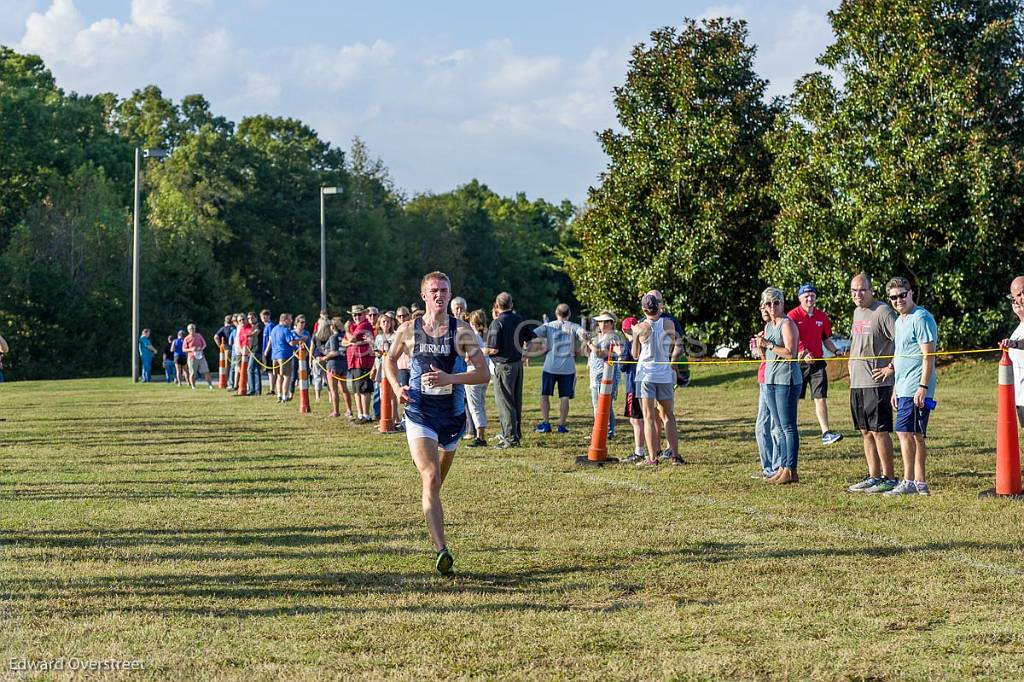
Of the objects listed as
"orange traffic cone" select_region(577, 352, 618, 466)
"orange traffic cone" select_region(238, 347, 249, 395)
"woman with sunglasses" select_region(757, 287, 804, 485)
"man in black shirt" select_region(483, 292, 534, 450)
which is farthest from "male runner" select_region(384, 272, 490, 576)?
"orange traffic cone" select_region(238, 347, 249, 395)

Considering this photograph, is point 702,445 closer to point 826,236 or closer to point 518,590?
point 518,590

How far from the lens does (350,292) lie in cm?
7331

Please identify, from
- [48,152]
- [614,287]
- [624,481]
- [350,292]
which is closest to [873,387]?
[624,481]

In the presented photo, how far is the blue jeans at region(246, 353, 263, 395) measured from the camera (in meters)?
28.6

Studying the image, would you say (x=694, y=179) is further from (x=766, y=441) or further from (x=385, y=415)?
(x=766, y=441)

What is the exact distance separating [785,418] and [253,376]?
18.8 m

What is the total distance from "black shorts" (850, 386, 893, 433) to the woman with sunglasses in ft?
2.55

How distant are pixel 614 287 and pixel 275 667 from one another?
29949mm

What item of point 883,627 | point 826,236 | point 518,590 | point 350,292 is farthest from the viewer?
point 350,292

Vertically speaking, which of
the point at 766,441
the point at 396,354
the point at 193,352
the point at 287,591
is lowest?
the point at 287,591

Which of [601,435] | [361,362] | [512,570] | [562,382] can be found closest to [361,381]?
[361,362]

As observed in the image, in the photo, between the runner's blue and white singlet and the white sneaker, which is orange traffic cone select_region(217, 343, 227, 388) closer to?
the white sneaker

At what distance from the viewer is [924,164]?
2880 centimetres

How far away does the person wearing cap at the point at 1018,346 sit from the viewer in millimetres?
10398
